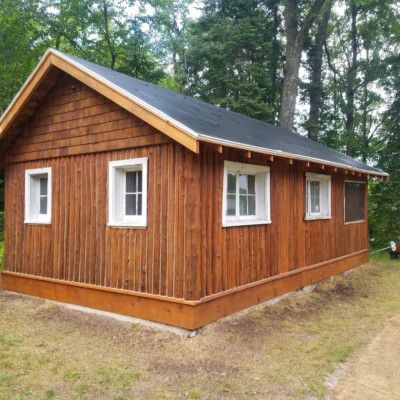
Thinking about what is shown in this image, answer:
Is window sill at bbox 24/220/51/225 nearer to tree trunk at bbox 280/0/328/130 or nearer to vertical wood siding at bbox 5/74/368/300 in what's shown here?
vertical wood siding at bbox 5/74/368/300

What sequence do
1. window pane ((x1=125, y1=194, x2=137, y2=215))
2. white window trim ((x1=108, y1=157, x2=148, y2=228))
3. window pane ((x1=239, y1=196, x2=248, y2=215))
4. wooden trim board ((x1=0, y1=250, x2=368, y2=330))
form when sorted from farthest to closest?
window pane ((x1=239, y1=196, x2=248, y2=215)) < window pane ((x1=125, y1=194, x2=137, y2=215)) < white window trim ((x1=108, y1=157, x2=148, y2=228)) < wooden trim board ((x1=0, y1=250, x2=368, y2=330))

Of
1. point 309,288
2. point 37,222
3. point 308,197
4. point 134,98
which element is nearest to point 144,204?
point 134,98

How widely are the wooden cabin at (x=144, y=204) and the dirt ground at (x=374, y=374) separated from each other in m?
2.07

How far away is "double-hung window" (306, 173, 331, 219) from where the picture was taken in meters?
9.05

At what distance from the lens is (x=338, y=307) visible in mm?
7531

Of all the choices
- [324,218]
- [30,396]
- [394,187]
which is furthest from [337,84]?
[30,396]

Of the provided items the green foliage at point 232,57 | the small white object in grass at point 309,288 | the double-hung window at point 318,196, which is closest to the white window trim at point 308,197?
the double-hung window at point 318,196

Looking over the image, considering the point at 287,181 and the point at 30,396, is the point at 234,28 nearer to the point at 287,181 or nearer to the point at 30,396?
the point at 287,181

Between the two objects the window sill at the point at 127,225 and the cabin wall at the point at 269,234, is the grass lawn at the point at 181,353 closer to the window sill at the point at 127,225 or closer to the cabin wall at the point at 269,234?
the cabin wall at the point at 269,234

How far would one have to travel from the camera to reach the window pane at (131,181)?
263 inches

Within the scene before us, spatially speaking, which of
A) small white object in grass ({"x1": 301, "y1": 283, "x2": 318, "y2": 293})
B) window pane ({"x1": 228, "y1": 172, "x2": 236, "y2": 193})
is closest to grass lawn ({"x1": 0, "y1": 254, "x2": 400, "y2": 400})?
small white object in grass ({"x1": 301, "y1": 283, "x2": 318, "y2": 293})

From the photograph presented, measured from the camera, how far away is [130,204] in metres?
6.70

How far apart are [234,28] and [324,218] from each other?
12.6m

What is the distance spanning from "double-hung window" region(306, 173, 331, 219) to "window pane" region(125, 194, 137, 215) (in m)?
4.22
